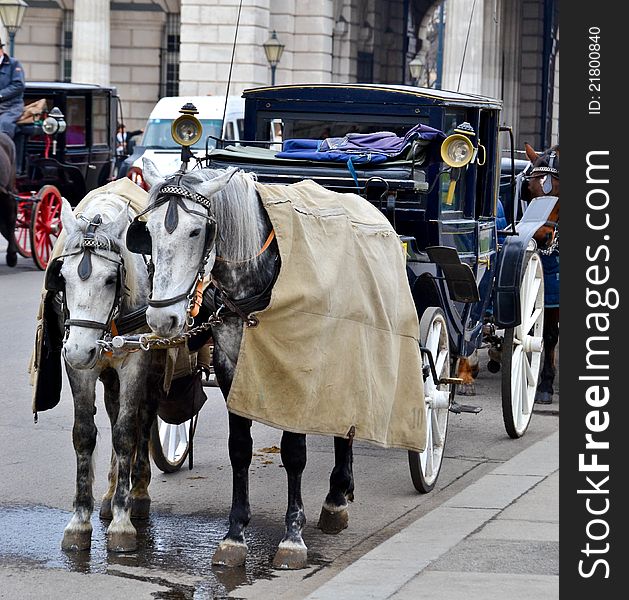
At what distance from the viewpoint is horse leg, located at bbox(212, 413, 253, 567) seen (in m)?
6.89

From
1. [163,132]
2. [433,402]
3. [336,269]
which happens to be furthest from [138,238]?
[163,132]

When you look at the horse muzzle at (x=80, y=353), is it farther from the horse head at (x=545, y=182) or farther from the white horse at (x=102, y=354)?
the horse head at (x=545, y=182)

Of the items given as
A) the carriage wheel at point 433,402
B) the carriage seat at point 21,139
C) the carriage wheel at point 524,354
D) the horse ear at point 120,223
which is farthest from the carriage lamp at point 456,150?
the carriage seat at point 21,139

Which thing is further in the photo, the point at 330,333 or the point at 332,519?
the point at 332,519

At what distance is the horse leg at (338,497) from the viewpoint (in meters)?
7.63

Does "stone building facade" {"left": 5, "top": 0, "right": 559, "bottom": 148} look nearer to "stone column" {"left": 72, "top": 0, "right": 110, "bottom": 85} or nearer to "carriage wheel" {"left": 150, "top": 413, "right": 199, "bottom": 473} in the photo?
"stone column" {"left": 72, "top": 0, "right": 110, "bottom": 85}

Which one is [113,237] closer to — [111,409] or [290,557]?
[111,409]

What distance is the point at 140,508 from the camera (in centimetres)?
772

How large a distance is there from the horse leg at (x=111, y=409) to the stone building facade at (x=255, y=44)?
3142 centimetres

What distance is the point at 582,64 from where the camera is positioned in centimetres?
534

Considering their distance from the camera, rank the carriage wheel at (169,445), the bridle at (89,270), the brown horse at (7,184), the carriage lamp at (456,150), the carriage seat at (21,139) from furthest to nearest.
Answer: the carriage seat at (21,139) → the brown horse at (7,184) → the carriage wheel at (169,445) → the carriage lamp at (456,150) → the bridle at (89,270)

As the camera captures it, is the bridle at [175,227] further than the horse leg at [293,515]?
No

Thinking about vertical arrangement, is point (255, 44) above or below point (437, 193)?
above

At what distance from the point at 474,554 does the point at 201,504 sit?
1898 millimetres
